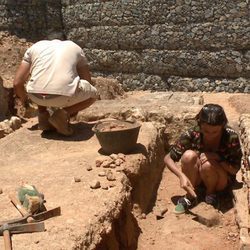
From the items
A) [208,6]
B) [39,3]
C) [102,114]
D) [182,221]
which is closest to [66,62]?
[102,114]

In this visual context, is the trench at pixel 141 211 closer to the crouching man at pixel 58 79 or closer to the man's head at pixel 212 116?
the man's head at pixel 212 116

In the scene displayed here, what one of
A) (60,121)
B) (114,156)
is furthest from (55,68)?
(114,156)

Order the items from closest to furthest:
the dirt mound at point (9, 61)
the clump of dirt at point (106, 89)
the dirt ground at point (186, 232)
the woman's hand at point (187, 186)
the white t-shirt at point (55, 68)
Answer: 1. the dirt ground at point (186, 232)
2. the woman's hand at point (187, 186)
3. the white t-shirt at point (55, 68)
4. the clump of dirt at point (106, 89)
5. the dirt mound at point (9, 61)

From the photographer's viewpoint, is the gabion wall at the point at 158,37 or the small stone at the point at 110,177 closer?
the small stone at the point at 110,177

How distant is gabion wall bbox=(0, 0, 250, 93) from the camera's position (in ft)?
30.4

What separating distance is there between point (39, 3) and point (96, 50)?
6.86 ft

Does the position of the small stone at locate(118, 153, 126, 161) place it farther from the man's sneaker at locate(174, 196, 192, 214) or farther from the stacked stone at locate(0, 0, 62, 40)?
the stacked stone at locate(0, 0, 62, 40)

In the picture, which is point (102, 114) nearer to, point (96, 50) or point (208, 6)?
point (208, 6)

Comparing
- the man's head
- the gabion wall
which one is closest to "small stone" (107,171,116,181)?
the man's head

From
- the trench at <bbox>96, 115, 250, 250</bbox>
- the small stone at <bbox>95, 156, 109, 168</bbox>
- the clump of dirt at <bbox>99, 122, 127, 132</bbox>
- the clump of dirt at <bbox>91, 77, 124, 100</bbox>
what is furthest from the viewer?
the clump of dirt at <bbox>91, 77, 124, 100</bbox>

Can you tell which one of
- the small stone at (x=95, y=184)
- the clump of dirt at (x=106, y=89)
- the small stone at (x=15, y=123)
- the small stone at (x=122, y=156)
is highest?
the small stone at (x=95, y=184)

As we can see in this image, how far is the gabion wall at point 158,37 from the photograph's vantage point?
9.27 meters

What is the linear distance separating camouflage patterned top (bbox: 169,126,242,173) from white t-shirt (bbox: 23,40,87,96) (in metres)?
1.45

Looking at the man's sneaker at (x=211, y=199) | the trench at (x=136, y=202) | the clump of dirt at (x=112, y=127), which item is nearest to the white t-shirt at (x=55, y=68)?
the clump of dirt at (x=112, y=127)
